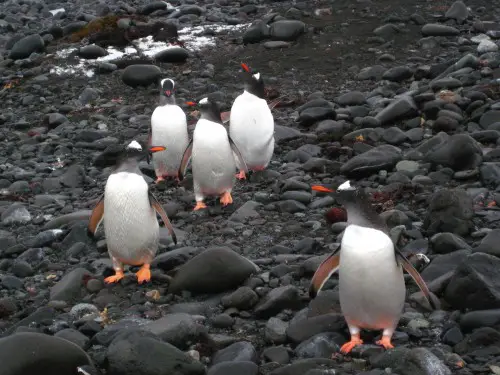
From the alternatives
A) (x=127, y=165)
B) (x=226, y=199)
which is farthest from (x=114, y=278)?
(x=226, y=199)

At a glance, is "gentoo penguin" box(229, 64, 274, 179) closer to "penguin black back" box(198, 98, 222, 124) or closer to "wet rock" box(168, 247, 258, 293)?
"penguin black back" box(198, 98, 222, 124)

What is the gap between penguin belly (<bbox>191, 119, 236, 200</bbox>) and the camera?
788 centimetres

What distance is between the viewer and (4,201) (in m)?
8.41

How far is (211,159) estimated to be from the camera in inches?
310

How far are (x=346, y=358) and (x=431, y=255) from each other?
5.17 feet

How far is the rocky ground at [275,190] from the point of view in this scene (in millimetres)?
4961

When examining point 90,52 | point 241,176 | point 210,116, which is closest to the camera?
point 210,116

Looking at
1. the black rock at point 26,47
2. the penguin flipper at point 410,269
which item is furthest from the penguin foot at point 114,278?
the black rock at point 26,47

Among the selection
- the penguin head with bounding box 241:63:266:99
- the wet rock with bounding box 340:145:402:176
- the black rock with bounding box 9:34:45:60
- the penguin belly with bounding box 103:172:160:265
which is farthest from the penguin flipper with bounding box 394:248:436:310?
the black rock with bounding box 9:34:45:60

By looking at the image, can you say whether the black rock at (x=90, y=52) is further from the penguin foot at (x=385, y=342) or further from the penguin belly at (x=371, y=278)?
the penguin foot at (x=385, y=342)

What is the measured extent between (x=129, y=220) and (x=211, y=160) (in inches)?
68.6

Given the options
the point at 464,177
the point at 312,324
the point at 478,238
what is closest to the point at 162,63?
the point at 464,177

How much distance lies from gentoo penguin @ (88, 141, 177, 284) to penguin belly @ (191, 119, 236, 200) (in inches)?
58.8

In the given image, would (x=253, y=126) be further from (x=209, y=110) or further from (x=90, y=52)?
(x=90, y=52)
